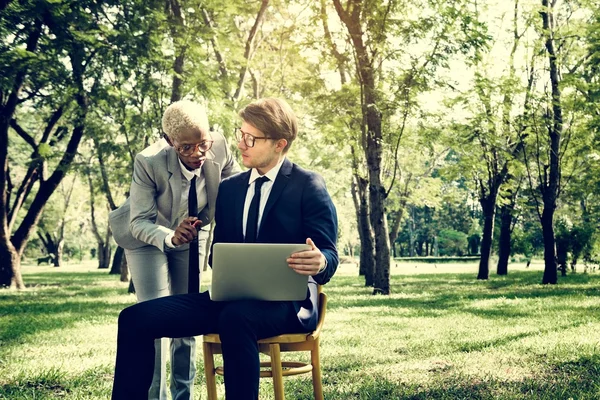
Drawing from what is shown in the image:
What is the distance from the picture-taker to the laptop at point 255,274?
2.95 meters

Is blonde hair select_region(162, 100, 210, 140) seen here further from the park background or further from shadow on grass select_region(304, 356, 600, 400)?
the park background

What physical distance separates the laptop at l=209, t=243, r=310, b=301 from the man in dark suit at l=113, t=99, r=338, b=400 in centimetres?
6

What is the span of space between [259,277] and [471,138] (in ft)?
56.0

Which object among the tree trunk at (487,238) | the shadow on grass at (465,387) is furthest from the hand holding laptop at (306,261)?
the tree trunk at (487,238)

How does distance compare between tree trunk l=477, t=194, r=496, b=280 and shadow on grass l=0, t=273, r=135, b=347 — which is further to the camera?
tree trunk l=477, t=194, r=496, b=280

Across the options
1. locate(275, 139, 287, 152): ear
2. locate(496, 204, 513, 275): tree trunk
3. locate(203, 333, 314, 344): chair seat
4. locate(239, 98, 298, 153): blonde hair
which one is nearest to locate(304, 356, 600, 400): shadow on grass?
locate(203, 333, 314, 344): chair seat

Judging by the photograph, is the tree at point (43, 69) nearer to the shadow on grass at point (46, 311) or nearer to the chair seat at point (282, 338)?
the shadow on grass at point (46, 311)

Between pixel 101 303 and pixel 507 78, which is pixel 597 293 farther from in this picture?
pixel 101 303

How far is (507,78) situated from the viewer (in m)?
18.3

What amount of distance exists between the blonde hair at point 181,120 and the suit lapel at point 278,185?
57cm

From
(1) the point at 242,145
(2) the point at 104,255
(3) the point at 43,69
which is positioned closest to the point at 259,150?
(1) the point at 242,145

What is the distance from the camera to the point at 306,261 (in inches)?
116

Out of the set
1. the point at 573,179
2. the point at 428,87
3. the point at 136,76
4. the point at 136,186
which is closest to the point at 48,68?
the point at 136,76

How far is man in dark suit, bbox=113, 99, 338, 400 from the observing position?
2.92m
